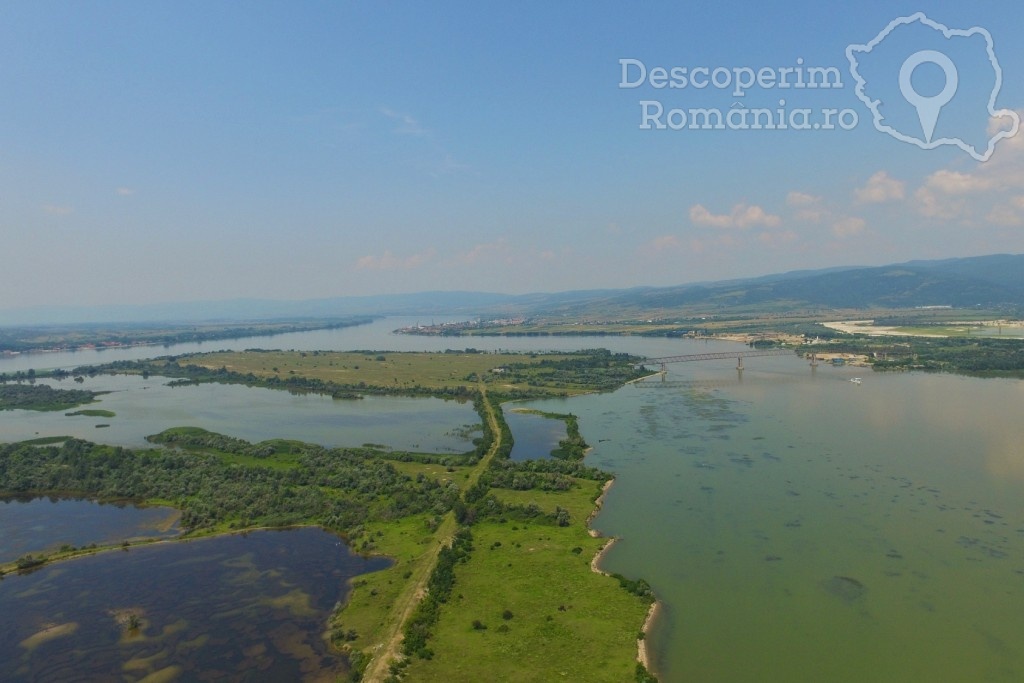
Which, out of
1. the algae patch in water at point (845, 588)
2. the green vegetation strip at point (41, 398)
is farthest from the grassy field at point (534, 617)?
the green vegetation strip at point (41, 398)

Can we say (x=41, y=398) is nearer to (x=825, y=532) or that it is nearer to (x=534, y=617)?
(x=534, y=617)

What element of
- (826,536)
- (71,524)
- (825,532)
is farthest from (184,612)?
(825,532)

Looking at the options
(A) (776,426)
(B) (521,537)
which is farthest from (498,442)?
(A) (776,426)

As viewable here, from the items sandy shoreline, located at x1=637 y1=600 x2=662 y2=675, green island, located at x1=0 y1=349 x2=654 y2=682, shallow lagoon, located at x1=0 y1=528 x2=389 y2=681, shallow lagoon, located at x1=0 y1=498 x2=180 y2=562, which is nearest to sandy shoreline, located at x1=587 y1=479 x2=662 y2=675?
sandy shoreline, located at x1=637 y1=600 x2=662 y2=675

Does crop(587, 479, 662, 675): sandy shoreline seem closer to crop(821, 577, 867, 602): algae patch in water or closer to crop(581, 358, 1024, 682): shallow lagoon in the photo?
crop(581, 358, 1024, 682): shallow lagoon

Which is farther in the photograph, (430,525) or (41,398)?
(41,398)

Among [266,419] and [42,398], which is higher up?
[42,398]

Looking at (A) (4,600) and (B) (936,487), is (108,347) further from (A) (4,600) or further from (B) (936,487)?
(B) (936,487)
